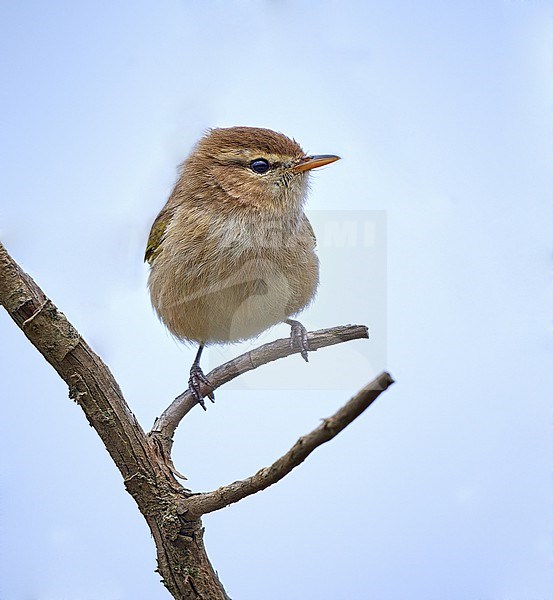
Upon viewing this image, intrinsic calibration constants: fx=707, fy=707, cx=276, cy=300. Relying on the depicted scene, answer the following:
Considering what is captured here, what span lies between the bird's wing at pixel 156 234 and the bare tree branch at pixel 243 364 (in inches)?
16.8

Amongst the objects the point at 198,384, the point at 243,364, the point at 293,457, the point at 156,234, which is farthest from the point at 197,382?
the point at 293,457

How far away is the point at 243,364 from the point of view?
1.53 meters

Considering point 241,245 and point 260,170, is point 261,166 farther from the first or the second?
point 241,245

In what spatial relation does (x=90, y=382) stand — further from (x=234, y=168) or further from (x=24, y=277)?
(x=234, y=168)

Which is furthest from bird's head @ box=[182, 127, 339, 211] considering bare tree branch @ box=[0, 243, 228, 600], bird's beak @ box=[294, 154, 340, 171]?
bare tree branch @ box=[0, 243, 228, 600]

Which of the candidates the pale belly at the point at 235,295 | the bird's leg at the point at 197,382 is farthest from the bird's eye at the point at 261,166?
the bird's leg at the point at 197,382

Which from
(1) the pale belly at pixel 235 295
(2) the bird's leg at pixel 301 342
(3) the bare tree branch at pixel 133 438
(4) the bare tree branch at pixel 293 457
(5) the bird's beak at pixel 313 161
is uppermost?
(5) the bird's beak at pixel 313 161

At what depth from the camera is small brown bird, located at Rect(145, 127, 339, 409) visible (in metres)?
1.63

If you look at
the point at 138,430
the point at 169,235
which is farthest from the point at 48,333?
the point at 169,235

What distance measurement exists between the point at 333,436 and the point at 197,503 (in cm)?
48

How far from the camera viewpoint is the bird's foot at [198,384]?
163 centimetres

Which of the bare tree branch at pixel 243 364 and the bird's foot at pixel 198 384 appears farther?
the bird's foot at pixel 198 384

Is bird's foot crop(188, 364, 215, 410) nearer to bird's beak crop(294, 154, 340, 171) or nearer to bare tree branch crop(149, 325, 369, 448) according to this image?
bare tree branch crop(149, 325, 369, 448)

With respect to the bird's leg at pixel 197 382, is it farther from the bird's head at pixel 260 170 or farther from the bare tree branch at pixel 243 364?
the bird's head at pixel 260 170
